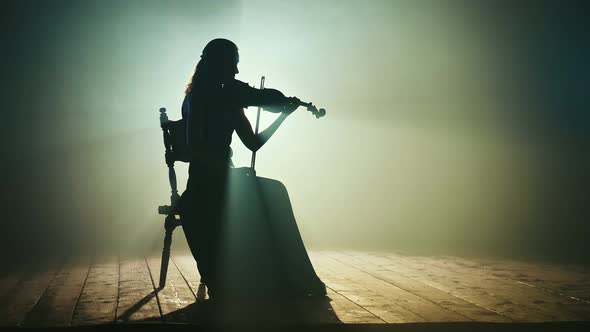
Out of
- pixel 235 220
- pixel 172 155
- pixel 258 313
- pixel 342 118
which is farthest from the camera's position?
pixel 342 118

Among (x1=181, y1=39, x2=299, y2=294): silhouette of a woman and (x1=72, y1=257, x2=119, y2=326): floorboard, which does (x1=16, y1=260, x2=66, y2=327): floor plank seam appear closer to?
(x1=72, y1=257, x2=119, y2=326): floorboard

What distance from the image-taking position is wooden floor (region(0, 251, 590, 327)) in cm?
163

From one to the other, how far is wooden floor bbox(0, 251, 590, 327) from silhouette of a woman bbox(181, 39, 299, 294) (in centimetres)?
33

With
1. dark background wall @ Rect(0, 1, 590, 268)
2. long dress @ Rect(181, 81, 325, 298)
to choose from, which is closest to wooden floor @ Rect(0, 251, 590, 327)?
long dress @ Rect(181, 81, 325, 298)

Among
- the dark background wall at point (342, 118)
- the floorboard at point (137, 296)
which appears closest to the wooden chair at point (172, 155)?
the floorboard at point (137, 296)

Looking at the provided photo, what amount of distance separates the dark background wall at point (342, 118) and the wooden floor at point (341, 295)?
4.40ft

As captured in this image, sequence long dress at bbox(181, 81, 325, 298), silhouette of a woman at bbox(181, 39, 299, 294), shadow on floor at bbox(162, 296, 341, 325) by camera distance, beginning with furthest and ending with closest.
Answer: silhouette of a woman at bbox(181, 39, 299, 294) → long dress at bbox(181, 81, 325, 298) → shadow on floor at bbox(162, 296, 341, 325)

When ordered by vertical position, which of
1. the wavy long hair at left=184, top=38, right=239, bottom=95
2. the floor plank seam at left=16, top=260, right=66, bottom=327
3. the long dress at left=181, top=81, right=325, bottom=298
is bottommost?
the floor plank seam at left=16, top=260, right=66, bottom=327

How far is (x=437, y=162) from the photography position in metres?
6.29

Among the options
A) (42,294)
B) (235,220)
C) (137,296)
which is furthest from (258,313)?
(42,294)

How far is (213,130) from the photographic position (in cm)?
202

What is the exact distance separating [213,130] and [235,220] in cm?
40

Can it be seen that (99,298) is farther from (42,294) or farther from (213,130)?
(213,130)

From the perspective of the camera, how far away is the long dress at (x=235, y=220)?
188 cm
